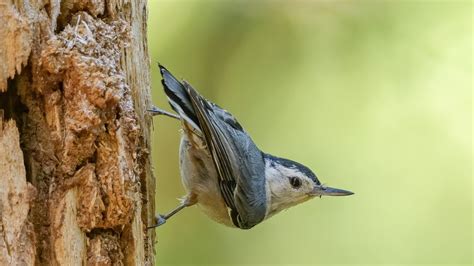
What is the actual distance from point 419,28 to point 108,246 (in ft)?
7.32

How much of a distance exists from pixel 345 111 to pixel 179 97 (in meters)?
1.18

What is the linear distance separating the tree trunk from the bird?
53 cm

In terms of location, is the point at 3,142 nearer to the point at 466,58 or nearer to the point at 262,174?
the point at 262,174

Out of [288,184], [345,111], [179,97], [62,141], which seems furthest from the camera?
[345,111]

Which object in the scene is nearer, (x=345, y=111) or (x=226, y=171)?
(x=226, y=171)

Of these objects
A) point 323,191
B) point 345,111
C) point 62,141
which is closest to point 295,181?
point 323,191

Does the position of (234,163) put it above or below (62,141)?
above

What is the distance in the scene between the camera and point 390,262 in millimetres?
3650

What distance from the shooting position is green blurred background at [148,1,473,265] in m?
3.58

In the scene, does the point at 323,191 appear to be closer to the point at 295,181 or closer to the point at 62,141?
the point at 295,181

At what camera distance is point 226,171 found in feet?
9.84

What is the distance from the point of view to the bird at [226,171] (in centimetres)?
276

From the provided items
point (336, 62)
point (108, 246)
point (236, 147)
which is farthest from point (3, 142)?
point (336, 62)

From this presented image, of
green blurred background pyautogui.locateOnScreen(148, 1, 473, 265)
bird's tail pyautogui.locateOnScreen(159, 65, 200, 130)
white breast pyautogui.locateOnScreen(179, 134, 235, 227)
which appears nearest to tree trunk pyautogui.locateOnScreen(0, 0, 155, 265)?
bird's tail pyautogui.locateOnScreen(159, 65, 200, 130)
